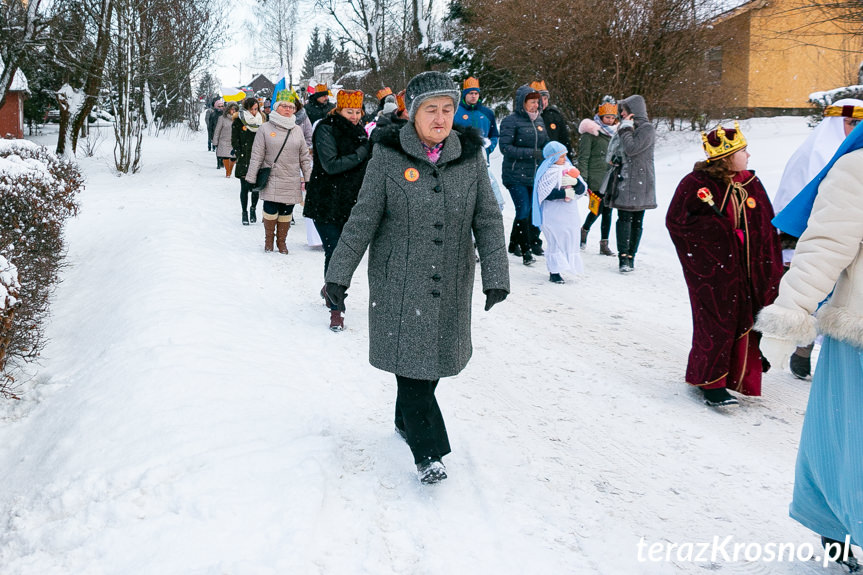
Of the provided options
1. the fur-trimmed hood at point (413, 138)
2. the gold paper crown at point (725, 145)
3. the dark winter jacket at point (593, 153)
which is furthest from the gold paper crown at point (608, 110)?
the fur-trimmed hood at point (413, 138)

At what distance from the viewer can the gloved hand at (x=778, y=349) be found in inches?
108

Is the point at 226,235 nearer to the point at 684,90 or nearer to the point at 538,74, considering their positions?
the point at 538,74

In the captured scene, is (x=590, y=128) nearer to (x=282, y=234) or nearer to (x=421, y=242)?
(x=282, y=234)

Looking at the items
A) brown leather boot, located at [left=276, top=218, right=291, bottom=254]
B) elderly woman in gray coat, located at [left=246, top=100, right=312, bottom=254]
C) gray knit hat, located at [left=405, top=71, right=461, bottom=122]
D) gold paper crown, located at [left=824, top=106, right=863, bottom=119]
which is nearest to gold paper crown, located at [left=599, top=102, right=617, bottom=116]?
elderly woman in gray coat, located at [left=246, top=100, right=312, bottom=254]

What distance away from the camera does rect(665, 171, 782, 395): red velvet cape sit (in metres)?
4.68

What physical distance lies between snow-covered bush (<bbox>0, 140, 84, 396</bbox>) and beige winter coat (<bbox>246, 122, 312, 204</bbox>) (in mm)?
2173

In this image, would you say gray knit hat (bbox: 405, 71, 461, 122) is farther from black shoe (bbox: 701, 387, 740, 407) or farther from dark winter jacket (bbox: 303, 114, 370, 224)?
dark winter jacket (bbox: 303, 114, 370, 224)

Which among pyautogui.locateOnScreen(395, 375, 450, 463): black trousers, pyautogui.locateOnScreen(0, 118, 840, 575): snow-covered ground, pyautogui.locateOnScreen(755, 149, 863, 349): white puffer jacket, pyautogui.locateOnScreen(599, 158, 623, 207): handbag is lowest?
pyautogui.locateOnScreen(0, 118, 840, 575): snow-covered ground

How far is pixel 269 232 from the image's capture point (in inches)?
367

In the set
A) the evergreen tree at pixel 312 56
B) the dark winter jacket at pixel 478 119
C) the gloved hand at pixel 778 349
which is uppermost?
the evergreen tree at pixel 312 56

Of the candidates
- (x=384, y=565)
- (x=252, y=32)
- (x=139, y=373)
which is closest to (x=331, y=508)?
(x=384, y=565)

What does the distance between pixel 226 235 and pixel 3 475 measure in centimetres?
646

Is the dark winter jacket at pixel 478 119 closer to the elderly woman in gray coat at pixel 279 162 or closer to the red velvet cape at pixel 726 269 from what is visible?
the elderly woman in gray coat at pixel 279 162

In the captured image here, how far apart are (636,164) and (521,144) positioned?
147 centimetres
